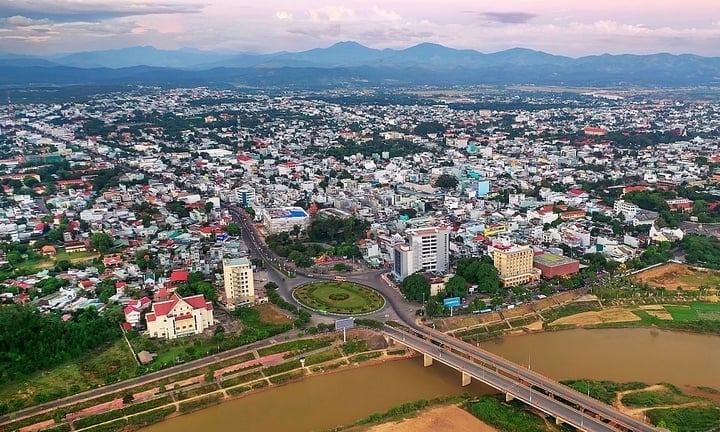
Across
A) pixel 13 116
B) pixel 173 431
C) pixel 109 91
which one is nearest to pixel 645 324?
pixel 173 431

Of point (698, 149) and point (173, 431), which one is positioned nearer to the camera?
point (173, 431)

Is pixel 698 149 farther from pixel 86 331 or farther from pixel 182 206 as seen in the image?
pixel 86 331

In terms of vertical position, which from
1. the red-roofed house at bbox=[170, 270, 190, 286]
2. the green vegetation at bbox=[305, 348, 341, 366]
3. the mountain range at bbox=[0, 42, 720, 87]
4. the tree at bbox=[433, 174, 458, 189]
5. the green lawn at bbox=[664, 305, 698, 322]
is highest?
the mountain range at bbox=[0, 42, 720, 87]

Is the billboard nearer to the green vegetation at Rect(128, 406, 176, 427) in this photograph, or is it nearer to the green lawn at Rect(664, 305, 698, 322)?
the green lawn at Rect(664, 305, 698, 322)

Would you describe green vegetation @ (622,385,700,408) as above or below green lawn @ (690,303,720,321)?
above

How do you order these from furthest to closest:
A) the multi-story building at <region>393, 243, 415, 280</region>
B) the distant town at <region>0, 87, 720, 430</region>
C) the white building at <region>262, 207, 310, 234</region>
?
the white building at <region>262, 207, 310, 234</region> < the multi-story building at <region>393, 243, 415, 280</region> < the distant town at <region>0, 87, 720, 430</region>

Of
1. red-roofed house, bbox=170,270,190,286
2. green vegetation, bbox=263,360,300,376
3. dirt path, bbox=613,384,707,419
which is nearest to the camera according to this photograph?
dirt path, bbox=613,384,707,419

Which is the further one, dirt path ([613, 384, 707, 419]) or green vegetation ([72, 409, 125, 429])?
dirt path ([613, 384, 707, 419])

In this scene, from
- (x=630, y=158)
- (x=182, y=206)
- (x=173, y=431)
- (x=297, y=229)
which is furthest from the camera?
(x=630, y=158)

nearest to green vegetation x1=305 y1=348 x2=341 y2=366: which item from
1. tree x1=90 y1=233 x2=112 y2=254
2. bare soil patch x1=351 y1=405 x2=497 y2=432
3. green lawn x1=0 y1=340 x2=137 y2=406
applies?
bare soil patch x1=351 y1=405 x2=497 y2=432
